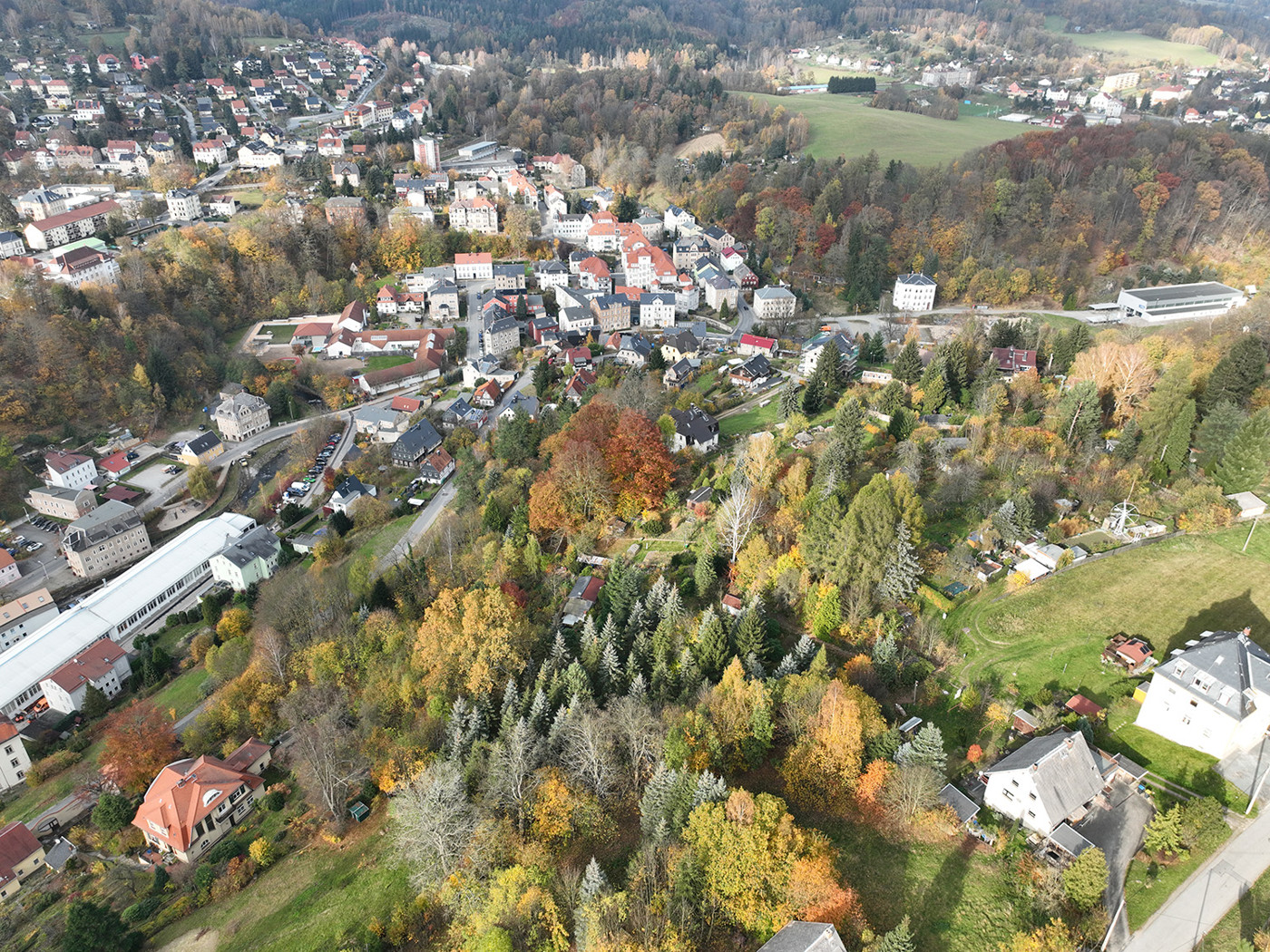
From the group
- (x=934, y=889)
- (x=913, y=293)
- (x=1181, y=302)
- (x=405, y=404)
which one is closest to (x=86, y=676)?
(x=405, y=404)

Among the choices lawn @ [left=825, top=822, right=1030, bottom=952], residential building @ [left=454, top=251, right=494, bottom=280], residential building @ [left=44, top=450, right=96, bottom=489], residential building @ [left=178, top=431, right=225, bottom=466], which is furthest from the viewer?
residential building @ [left=454, top=251, right=494, bottom=280]

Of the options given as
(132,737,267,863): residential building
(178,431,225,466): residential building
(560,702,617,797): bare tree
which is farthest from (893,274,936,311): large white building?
(132,737,267,863): residential building

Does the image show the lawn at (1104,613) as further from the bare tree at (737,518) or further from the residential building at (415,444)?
the residential building at (415,444)

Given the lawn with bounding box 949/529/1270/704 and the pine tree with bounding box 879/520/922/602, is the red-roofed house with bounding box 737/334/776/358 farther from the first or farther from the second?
the lawn with bounding box 949/529/1270/704

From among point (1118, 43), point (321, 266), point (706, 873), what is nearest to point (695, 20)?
point (1118, 43)

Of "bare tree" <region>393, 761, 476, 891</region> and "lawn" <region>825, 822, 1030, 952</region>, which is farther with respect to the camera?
"bare tree" <region>393, 761, 476, 891</region>

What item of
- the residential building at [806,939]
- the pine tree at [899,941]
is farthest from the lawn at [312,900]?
the pine tree at [899,941]

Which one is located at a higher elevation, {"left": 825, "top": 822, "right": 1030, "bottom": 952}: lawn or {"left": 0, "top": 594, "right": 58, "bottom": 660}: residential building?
{"left": 825, "top": 822, "right": 1030, "bottom": 952}: lawn
